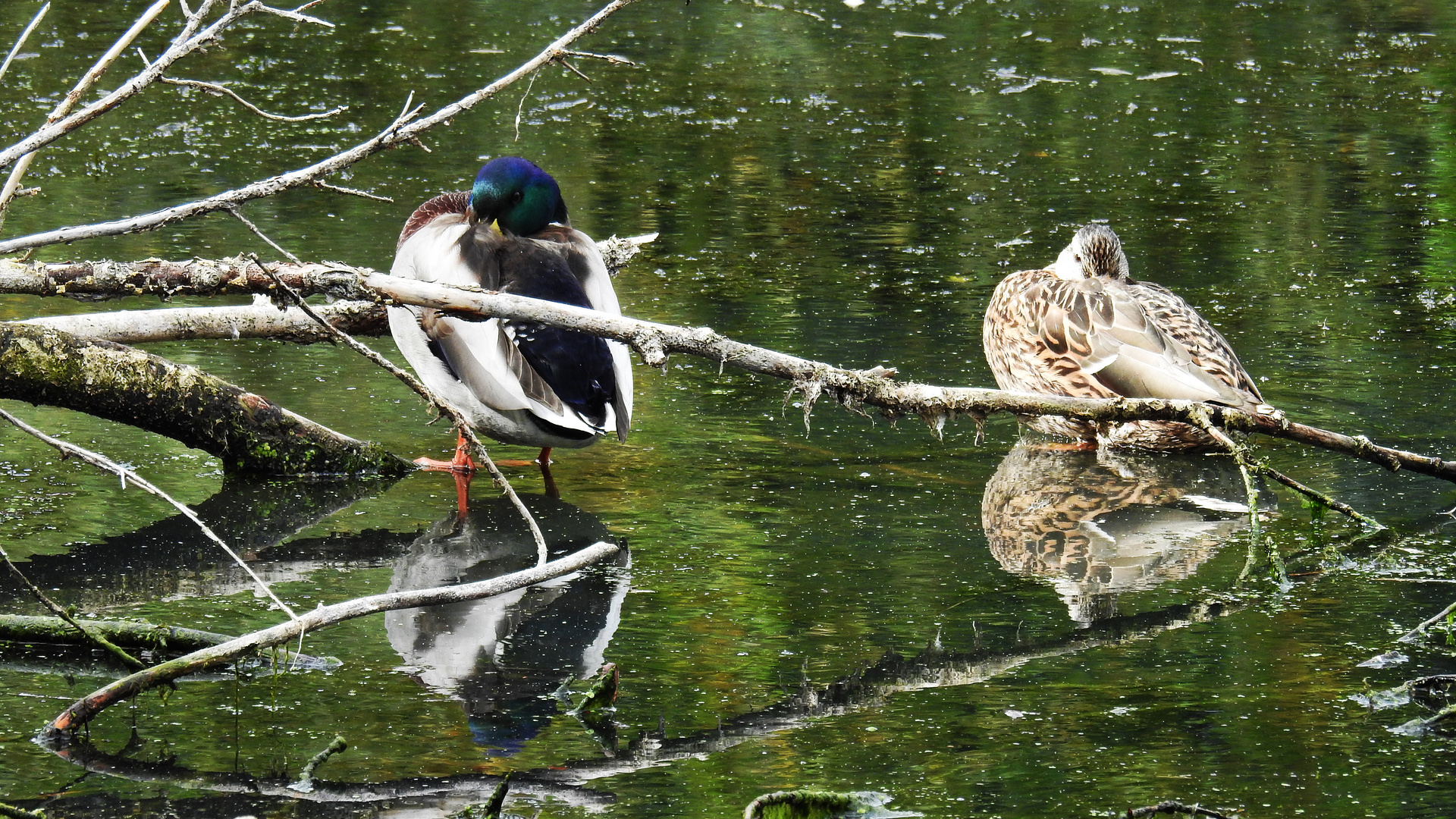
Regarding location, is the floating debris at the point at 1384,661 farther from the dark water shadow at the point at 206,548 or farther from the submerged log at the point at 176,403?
the submerged log at the point at 176,403

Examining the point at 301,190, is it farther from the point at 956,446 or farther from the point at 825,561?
the point at 825,561


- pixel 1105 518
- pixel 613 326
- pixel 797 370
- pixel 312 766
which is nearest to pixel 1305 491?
pixel 1105 518

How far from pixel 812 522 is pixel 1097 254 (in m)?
Result: 2.02

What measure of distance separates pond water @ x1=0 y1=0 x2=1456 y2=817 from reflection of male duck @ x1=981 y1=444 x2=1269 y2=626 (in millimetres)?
19

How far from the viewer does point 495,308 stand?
374cm

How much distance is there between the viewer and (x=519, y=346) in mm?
4719

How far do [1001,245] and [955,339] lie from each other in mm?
1684

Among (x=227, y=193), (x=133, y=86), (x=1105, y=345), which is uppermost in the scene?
(x=133, y=86)

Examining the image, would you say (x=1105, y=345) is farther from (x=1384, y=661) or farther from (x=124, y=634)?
(x=124, y=634)

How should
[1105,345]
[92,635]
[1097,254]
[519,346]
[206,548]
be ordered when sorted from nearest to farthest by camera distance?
[92,635], [206,548], [519,346], [1105,345], [1097,254]

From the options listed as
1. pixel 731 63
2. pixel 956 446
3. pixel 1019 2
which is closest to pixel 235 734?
pixel 956 446

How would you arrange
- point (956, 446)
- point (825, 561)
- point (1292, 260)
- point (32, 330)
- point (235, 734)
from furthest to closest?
point (1292, 260) < point (956, 446) < point (32, 330) < point (825, 561) < point (235, 734)

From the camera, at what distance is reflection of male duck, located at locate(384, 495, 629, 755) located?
3381mm

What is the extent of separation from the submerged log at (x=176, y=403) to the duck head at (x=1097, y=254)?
8.35 feet
